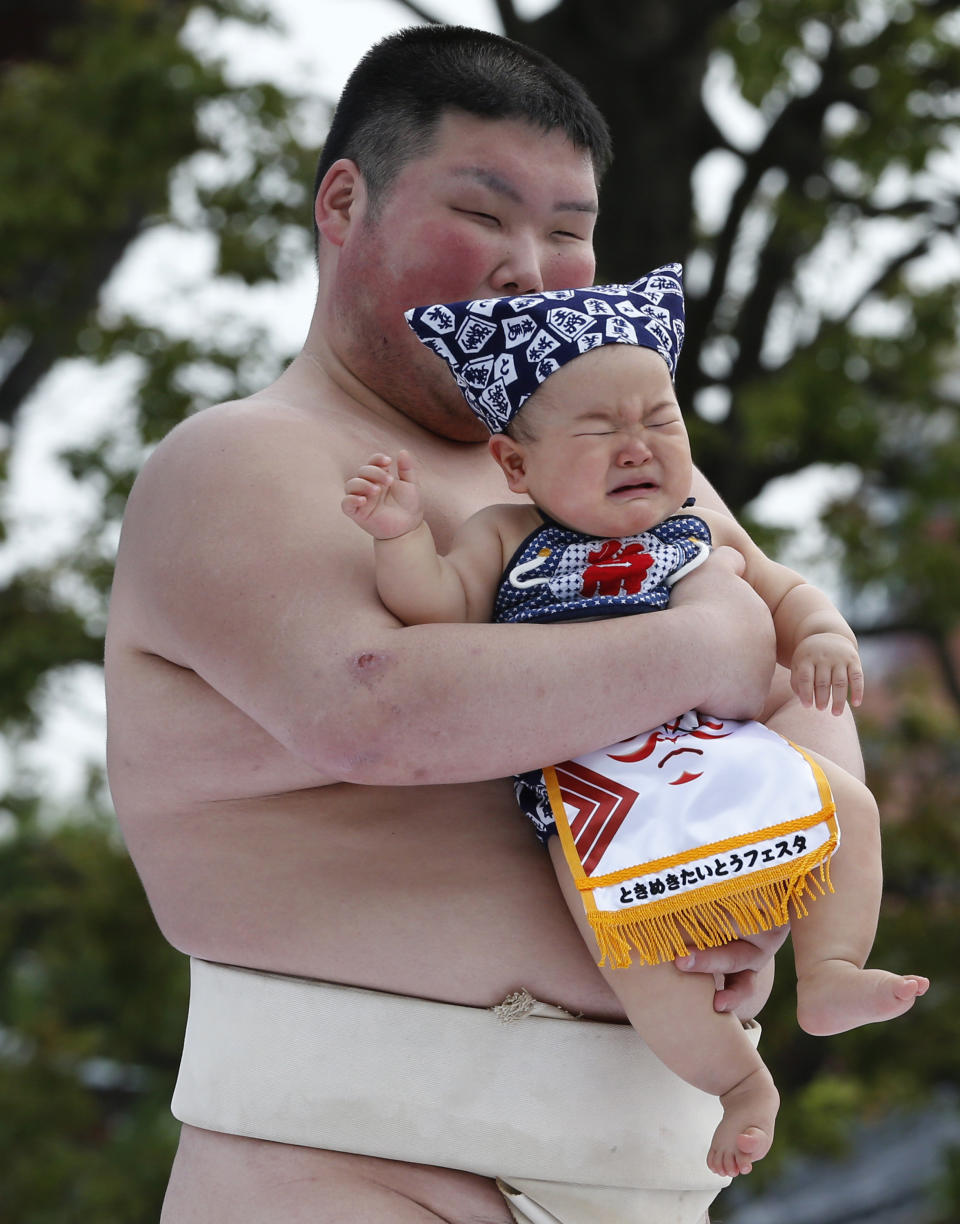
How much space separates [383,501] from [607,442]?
249 millimetres

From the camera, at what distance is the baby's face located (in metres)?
1.53

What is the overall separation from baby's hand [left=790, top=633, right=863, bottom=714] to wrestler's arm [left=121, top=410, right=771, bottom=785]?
0.04 metres

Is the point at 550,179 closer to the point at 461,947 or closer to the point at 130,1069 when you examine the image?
the point at 461,947

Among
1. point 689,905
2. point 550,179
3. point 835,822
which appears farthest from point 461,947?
point 550,179

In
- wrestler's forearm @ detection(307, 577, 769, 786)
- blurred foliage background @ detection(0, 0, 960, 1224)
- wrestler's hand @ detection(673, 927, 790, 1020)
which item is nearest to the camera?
wrestler's forearm @ detection(307, 577, 769, 786)

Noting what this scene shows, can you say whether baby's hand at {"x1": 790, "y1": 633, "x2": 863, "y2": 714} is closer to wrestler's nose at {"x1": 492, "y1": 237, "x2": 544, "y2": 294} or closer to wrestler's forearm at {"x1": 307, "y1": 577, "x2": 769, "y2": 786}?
wrestler's forearm at {"x1": 307, "y1": 577, "x2": 769, "y2": 786}

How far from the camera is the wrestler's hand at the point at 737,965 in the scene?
4.83 feet

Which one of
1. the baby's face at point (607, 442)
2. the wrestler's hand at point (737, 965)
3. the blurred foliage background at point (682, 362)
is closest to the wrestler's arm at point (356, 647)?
the baby's face at point (607, 442)

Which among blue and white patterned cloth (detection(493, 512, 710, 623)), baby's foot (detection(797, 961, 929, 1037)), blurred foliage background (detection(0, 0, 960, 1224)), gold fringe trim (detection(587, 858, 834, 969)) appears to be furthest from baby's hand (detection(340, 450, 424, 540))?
blurred foliage background (detection(0, 0, 960, 1224))

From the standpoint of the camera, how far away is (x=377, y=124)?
5.87ft

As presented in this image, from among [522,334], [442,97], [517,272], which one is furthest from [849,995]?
[442,97]

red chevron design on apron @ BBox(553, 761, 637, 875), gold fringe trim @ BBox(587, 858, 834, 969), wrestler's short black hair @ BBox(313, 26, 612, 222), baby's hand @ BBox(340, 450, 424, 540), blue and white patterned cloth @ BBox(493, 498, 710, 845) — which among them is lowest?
gold fringe trim @ BBox(587, 858, 834, 969)

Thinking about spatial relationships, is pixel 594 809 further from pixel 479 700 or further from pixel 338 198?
pixel 338 198

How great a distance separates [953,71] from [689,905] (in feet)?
15.4
